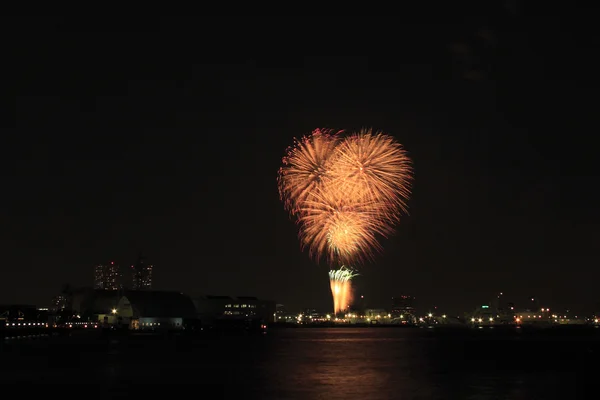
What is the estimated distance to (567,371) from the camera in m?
64.9

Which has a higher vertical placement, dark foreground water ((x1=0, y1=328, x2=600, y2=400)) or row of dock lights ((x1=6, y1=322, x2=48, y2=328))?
row of dock lights ((x1=6, y1=322, x2=48, y2=328))

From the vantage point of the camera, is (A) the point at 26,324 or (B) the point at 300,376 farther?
(A) the point at 26,324

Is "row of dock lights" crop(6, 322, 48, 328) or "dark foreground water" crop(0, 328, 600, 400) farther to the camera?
"row of dock lights" crop(6, 322, 48, 328)

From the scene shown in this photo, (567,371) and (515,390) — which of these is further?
(567,371)

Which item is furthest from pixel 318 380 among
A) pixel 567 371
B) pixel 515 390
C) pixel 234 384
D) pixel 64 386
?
pixel 567 371

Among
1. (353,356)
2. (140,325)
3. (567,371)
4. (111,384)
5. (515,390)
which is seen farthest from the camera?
(140,325)

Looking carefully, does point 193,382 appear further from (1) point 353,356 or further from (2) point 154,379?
(1) point 353,356

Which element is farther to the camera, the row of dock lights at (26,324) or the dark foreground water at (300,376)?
the row of dock lights at (26,324)

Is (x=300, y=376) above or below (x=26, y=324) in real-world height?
below

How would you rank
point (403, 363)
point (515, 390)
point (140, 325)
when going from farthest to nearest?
point (140, 325), point (403, 363), point (515, 390)

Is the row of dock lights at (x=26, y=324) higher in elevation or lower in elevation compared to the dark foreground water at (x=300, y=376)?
higher

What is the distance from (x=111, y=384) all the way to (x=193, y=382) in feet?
17.9

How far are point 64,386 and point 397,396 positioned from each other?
21247 millimetres

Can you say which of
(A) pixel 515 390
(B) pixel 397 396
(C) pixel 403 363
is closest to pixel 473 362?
(C) pixel 403 363
